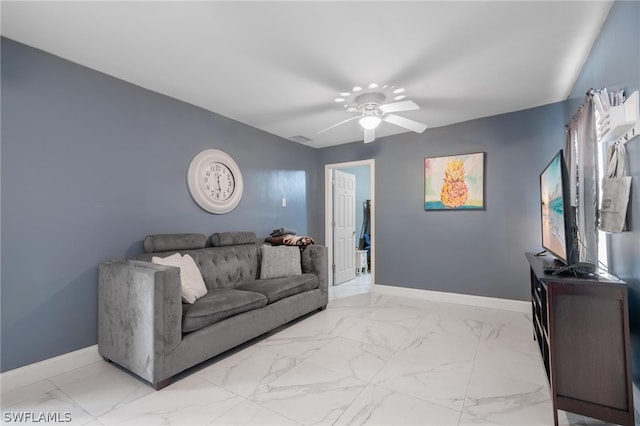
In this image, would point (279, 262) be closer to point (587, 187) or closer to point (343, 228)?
point (343, 228)

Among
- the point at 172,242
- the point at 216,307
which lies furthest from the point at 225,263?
the point at 216,307

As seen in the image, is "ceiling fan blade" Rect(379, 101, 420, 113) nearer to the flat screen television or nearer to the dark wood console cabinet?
the flat screen television

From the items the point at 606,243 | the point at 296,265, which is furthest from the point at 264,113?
the point at 606,243

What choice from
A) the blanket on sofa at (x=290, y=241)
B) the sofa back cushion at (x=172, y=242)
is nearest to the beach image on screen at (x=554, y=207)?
the blanket on sofa at (x=290, y=241)

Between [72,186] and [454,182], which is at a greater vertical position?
[454,182]

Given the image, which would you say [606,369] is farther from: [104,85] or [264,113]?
[104,85]

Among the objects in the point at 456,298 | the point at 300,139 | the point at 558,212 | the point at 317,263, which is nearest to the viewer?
the point at 558,212

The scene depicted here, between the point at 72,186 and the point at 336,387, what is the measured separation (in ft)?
8.36

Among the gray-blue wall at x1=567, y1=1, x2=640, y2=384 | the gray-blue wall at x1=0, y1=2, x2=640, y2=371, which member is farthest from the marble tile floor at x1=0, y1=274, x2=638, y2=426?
the gray-blue wall at x1=567, y1=1, x2=640, y2=384

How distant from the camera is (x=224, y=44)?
2.17m

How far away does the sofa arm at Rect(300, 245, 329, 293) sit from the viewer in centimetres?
369

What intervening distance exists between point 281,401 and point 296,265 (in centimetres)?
184

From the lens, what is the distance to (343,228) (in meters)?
5.48

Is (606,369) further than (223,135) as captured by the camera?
No
